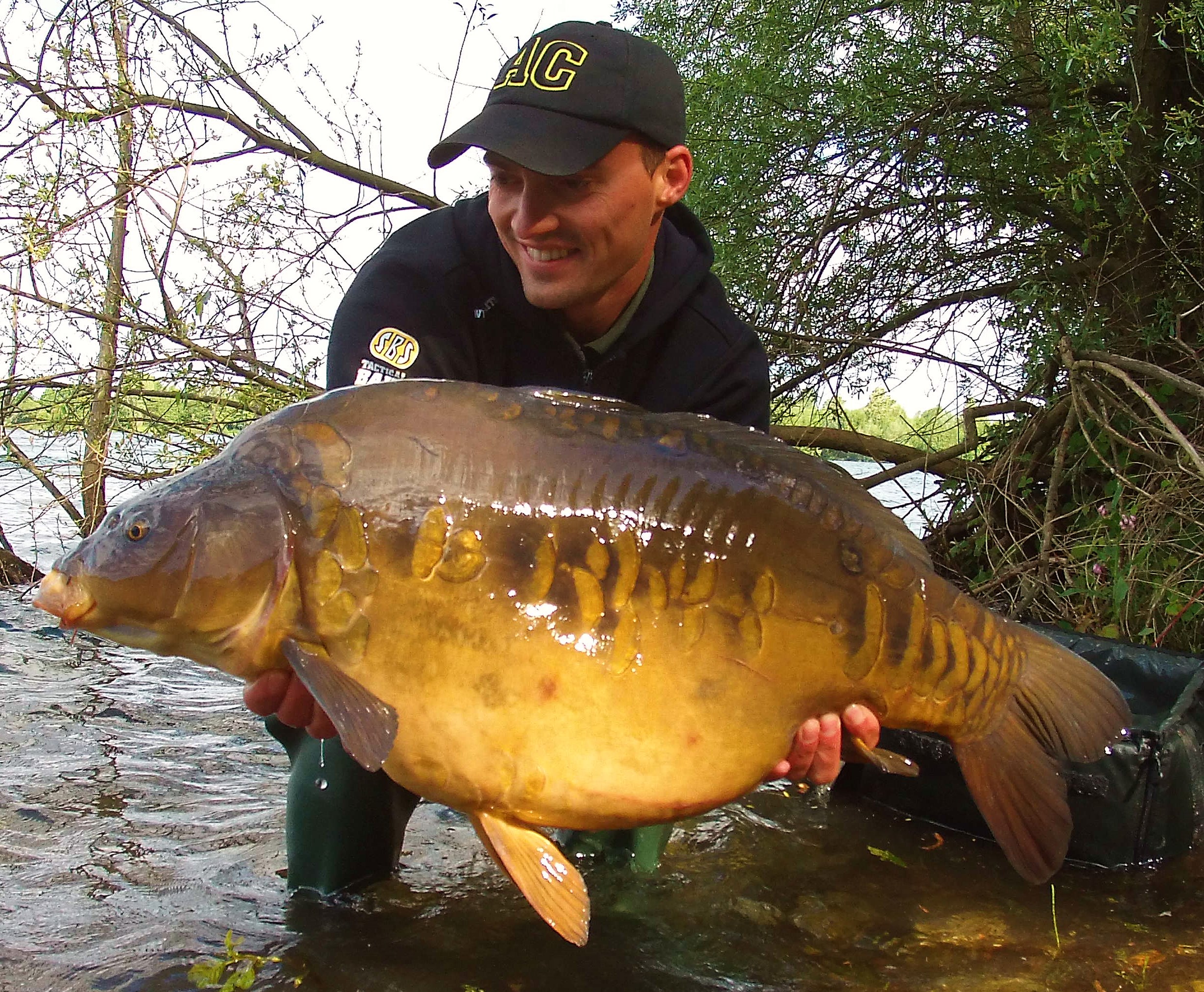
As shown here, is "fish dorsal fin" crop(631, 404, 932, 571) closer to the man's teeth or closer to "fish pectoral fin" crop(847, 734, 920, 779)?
"fish pectoral fin" crop(847, 734, 920, 779)

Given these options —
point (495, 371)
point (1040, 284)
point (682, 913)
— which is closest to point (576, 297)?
point (495, 371)

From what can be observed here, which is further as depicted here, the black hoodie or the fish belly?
the black hoodie

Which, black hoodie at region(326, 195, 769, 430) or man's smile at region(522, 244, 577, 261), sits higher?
man's smile at region(522, 244, 577, 261)

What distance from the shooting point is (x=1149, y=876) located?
6.36 feet

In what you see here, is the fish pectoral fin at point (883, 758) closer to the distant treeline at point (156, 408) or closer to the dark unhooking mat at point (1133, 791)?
the dark unhooking mat at point (1133, 791)

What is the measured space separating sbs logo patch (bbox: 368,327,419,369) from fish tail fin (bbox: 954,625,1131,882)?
952 mm

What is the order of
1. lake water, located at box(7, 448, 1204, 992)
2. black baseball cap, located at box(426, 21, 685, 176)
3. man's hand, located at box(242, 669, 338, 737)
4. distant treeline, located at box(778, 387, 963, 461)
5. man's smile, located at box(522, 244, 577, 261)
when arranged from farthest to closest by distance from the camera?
1. distant treeline, located at box(778, 387, 963, 461)
2. man's smile, located at box(522, 244, 577, 261)
3. black baseball cap, located at box(426, 21, 685, 176)
4. lake water, located at box(7, 448, 1204, 992)
5. man's hand, located at box(242, 669, 338, 737)

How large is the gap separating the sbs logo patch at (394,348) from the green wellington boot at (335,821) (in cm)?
58

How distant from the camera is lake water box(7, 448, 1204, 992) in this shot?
1462 millimetres

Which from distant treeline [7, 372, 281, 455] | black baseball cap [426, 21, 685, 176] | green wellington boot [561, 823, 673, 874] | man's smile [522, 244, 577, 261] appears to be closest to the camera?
black baseball cap [426, 21, 685, 176]

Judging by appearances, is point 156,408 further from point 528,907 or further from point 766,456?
point 766,456

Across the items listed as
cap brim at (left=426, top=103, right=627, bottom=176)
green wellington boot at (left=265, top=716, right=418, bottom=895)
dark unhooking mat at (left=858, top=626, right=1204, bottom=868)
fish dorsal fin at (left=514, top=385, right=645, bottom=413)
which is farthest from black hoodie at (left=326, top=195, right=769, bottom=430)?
dark unhooking mat at (left=858, top=626, right=1204, bottom=868)

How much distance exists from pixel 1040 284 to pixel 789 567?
2516mm

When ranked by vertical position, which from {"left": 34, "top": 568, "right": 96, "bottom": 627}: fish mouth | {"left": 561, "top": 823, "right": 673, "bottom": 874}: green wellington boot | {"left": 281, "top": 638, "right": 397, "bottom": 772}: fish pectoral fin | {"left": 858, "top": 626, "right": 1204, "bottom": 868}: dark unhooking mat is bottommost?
{"left": 561, "top": 823, "right": 673, "bottom": 874}: green wellington boot
